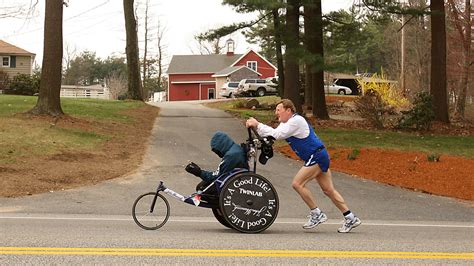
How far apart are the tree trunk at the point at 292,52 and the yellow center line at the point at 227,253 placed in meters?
14.5

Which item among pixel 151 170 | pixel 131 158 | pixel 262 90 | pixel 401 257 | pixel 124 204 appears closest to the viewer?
pixel 401 257

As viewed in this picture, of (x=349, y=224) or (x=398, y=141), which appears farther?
(x=398, y=141)

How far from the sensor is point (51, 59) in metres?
20.5

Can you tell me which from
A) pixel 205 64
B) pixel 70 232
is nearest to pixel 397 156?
pixel 70 232

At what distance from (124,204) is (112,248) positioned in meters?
5.16

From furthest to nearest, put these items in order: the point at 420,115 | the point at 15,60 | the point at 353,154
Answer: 1. the point at 15,60
2. the point at 420,115
3. the point at 353,154

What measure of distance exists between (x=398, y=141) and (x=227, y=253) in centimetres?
1539

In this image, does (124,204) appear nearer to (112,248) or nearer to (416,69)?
(112,248)

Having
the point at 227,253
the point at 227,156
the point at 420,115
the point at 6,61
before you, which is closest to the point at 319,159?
the point at 227,156

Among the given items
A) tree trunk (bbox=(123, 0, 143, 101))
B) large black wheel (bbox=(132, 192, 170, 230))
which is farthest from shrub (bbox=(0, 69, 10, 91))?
large black wheel (bbox=(132, 192, 170, 230))

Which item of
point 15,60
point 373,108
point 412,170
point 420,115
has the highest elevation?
point 15,60

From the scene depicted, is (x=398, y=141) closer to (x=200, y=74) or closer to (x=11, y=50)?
(x=11, y=50)

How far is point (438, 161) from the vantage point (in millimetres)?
16547

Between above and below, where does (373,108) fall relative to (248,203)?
above
